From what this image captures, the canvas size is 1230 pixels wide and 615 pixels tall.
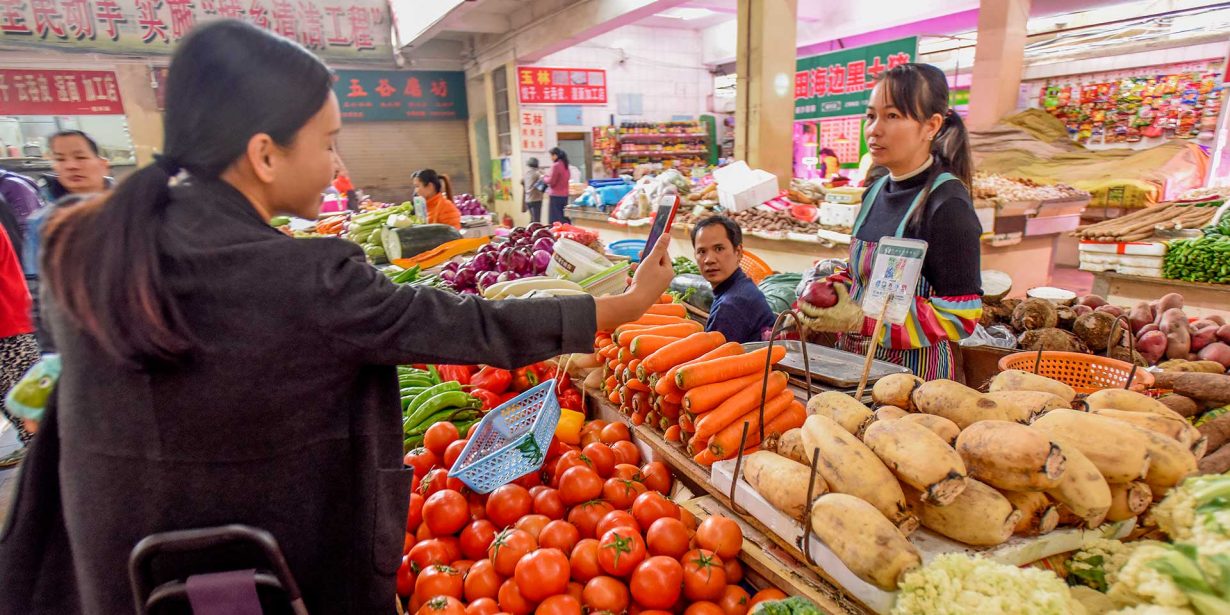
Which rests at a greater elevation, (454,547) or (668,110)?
(668,110)

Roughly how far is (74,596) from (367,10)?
22.4 ft

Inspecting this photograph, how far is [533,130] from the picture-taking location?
575 inches

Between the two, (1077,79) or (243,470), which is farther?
(1077,79)

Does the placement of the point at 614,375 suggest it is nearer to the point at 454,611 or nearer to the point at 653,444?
the point at 653,444

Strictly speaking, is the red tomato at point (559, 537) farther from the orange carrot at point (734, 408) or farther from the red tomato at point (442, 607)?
Answer: the orange carrot at point (734, 408)

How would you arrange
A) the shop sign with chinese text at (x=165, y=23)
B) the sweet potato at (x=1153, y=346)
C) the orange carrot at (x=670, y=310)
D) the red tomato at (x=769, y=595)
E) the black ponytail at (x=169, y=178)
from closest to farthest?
the black ponytail at (x=169, y=178)
the red tomato at (x=769, y=595)
the orange carrot at (x=670, y=310)
the sweet potato at (x=1153, y=346)
the shop sign with chinese text at (x=165, y=23)

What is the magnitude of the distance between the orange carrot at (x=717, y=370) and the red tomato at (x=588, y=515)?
1.52ft

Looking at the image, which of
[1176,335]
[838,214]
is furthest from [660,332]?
[838,214]

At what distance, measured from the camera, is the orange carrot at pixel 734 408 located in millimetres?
1776

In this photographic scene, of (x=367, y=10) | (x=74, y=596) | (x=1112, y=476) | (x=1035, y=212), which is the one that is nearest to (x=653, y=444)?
(x=1112, y=476)

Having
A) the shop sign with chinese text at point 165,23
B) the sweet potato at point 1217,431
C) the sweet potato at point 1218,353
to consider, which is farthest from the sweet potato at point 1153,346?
the shop sign with chinese text at point 165,23

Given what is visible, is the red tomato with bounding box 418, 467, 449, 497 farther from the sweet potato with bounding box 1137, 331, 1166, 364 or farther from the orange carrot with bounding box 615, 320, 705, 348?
the sweet potato with bounding box 1137, 331, 1166, 364

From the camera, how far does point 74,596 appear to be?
1276mm

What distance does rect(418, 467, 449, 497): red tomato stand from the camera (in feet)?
6.78
